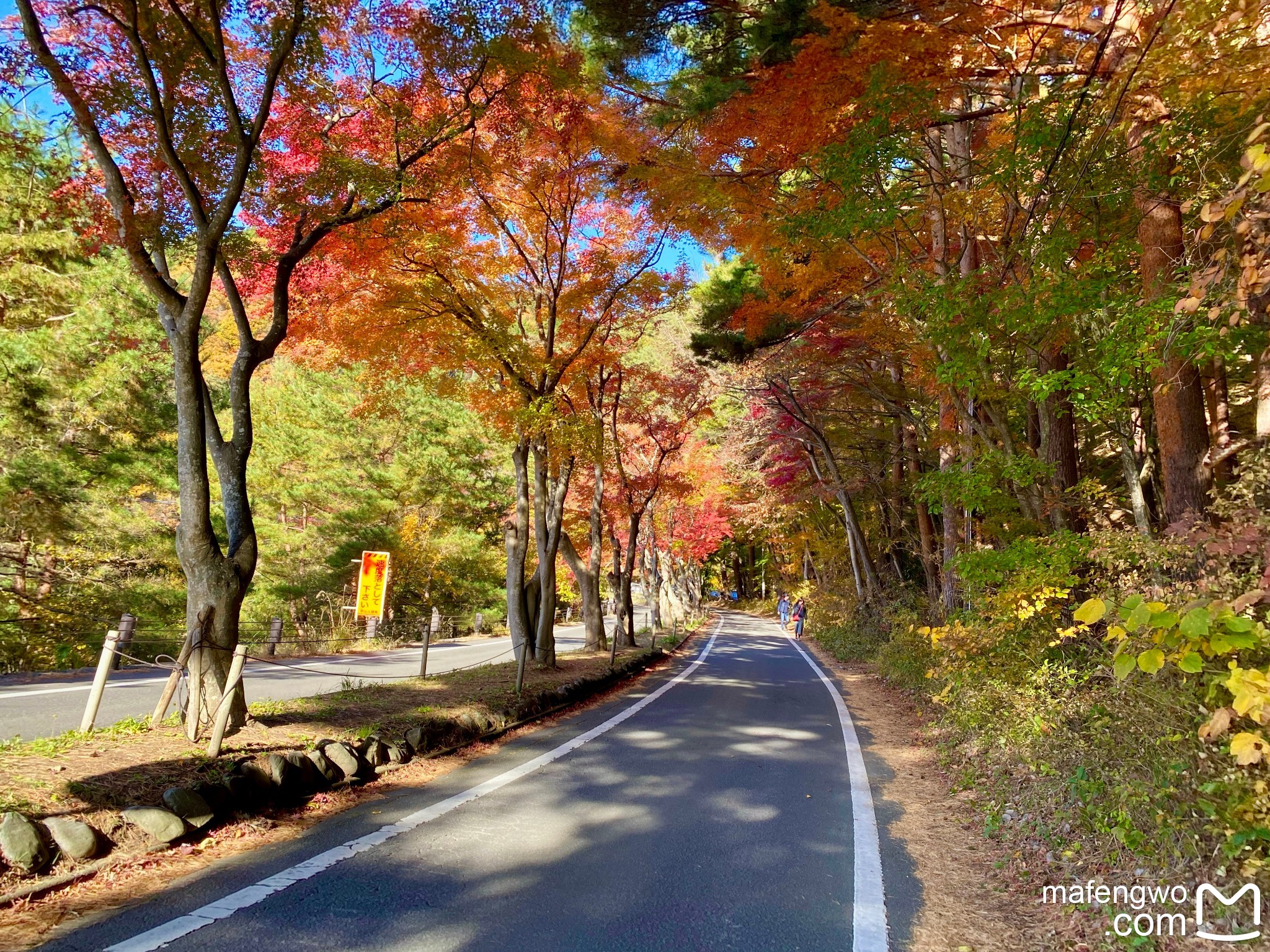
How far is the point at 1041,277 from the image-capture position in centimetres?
587

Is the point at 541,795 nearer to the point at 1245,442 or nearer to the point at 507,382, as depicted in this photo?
the point at 1245,442

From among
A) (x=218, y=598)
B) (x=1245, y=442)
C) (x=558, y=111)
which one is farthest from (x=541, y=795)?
(x=558, y=111)

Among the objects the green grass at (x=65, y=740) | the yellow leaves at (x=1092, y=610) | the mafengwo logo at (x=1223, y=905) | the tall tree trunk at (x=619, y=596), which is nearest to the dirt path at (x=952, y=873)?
the mafengwo logo at (x=1223, y=905)

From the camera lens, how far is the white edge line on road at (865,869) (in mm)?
3293

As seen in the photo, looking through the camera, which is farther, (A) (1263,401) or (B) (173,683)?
(B) (173,683)

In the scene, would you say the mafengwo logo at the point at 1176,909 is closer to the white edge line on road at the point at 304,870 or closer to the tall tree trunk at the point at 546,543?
the white edge line on road at the point at 304,870

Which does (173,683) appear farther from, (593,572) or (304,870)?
(593,572)

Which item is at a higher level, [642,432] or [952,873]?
[642,432]

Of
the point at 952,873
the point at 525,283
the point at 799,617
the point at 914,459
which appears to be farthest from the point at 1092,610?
the point at 799,617

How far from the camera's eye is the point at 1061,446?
8.12 m

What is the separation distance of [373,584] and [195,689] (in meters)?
14.3

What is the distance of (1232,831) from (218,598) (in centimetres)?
682

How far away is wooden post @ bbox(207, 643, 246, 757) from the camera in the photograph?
16.6ft

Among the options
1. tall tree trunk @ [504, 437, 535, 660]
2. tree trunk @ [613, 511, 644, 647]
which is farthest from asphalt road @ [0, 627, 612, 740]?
tree trunk @ [613, 511, 644, 647]
